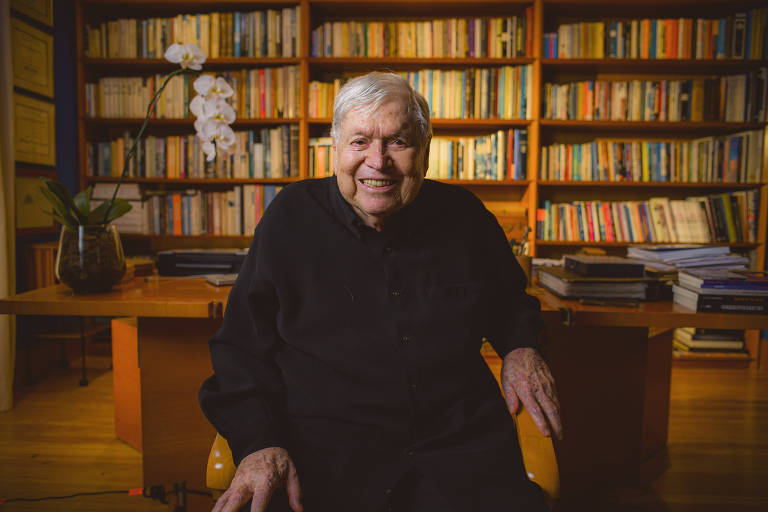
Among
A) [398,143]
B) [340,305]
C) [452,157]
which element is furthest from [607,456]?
[452,157]

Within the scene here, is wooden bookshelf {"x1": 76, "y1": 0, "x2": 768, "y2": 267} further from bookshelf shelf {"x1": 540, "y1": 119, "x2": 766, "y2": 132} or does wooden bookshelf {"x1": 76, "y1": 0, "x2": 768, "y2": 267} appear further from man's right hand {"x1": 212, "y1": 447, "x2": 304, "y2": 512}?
man's right hand {"x1": 212, "y1": 447, "x2": 304, "y2": 512}

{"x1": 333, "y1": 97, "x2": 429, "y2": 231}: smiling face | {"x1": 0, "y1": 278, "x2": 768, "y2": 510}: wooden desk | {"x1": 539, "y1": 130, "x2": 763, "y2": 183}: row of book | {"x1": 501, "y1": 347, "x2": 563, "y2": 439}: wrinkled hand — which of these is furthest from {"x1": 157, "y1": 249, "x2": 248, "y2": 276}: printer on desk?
{"x1": 539, "y1": 130, "x2": 763, "y2": 183}: row of book

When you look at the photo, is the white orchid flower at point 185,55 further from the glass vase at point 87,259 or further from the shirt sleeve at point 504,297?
the shirt sleeve at point 504,297

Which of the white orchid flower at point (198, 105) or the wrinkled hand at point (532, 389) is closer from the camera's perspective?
the wrinkled hand at point (532, 389)

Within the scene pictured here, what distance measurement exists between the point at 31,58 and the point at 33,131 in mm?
382

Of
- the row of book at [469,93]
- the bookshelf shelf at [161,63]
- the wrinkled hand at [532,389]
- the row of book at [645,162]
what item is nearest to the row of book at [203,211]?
the row of book at [469,93]

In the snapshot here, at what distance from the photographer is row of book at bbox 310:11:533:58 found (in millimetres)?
2967

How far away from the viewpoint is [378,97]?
37.4 inches

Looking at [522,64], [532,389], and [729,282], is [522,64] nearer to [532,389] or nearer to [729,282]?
[729,282]

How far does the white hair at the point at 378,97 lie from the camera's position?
3.13ft

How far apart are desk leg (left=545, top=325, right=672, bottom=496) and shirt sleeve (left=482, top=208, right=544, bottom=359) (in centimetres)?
55

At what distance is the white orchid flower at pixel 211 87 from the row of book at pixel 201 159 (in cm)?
151

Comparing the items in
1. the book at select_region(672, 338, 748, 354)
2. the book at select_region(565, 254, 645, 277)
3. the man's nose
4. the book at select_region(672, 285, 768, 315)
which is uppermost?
the man's nose

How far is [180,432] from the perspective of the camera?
1562 mm
